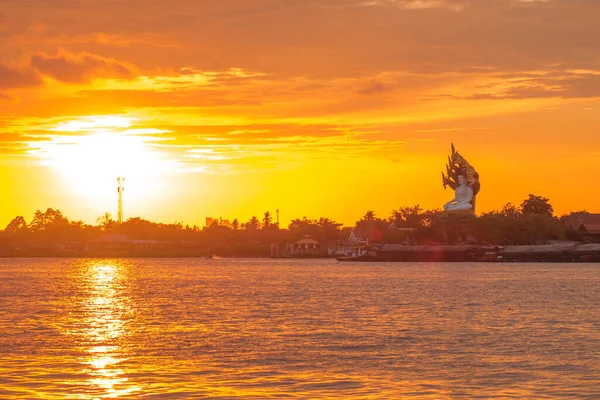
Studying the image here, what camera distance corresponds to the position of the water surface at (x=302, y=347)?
86.2 ft

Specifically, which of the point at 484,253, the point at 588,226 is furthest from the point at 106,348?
the point at 588,226

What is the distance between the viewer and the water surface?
1034 inches

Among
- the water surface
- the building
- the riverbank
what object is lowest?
the water surface

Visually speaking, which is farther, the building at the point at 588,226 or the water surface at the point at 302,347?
the building at the point at 588,226

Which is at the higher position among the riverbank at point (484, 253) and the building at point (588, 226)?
the building at point (588, 226)

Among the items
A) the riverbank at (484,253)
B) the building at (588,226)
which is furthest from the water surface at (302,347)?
the building at (588,226)

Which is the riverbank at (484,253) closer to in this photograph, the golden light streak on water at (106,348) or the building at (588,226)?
the building at (588,226)

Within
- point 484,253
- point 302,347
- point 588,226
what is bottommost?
point 302,347

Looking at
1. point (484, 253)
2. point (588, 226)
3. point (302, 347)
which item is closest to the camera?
point (302, 347)

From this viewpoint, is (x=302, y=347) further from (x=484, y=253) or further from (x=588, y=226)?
(x=588, y=226)

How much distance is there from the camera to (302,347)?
35.1 metres

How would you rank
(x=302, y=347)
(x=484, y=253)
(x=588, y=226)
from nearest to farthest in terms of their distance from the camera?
(x=302, y=347) < (x=484, y=253) < (x=588, y=226)

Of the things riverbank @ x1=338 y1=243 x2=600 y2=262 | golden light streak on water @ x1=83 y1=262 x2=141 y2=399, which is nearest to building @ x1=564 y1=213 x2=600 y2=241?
riverbank @ x1=338 y1=243 x2=600 y2=262

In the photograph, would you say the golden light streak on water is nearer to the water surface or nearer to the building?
the water surface
